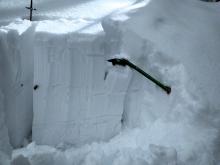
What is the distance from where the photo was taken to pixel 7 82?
208 cm

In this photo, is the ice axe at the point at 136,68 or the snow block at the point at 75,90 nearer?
the snow block at the point at 75,90

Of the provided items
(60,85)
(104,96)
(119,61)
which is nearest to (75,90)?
(60,85)

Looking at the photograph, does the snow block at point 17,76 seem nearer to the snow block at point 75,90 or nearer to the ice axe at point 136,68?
the snow block at point 75,90

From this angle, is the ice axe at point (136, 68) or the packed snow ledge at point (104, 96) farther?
the ice axe at point (136, 68)

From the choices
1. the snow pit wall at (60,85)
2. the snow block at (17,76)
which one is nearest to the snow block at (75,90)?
the snow pit wall at (60,85)

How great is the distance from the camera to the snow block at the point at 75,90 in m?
2.05

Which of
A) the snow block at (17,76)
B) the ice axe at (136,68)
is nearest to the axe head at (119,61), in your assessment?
the ice axe at (136,68)

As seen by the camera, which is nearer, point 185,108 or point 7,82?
point 7,82

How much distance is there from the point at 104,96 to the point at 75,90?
231 millimetres

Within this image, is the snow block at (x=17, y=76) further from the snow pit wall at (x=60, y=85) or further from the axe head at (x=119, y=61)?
the axe head at (x=119, y=61)

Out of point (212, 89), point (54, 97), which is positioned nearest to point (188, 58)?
point (212, 89)

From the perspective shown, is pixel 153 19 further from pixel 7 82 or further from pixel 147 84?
pixel 7 82

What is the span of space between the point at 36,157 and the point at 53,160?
5.0 inches

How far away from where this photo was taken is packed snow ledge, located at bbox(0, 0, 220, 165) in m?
2.07
